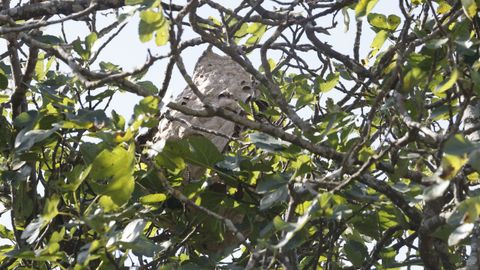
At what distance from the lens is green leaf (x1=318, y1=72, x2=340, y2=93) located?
7.54 feet

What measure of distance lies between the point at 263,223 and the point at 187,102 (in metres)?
0.59

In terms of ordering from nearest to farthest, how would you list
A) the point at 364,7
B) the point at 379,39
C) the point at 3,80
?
the point at 364,7
the point at 379,39
the point at 3,80

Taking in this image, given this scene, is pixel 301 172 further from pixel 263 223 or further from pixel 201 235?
pixel 201 235

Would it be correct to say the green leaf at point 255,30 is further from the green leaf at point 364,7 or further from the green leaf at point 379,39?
the green leaf at point 364,7

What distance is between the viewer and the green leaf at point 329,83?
2.30 meters

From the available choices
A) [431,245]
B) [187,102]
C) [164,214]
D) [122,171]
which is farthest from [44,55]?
[431,245]

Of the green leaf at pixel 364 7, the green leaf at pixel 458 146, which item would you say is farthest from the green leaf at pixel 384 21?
the green leaf at pixel 458 146

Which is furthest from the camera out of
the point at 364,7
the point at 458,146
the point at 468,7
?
the point at 364,7

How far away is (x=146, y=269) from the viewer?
7.64ft

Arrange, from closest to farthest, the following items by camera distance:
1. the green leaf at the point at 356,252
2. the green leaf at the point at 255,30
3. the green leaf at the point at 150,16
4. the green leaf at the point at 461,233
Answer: the green leaf at the point at 461,233
the green leaf at the point at 150,16
the green leaf at the point at 356,252
the green leaf at the point at 255,30

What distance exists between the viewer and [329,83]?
7.57 feet

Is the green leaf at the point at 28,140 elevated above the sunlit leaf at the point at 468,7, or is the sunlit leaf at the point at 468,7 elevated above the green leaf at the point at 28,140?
the sunlit leaf at the point at 468,7

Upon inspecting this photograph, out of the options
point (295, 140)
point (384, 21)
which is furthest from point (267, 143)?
point (384, 21)

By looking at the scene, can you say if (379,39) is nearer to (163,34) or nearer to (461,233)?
(163,34)
